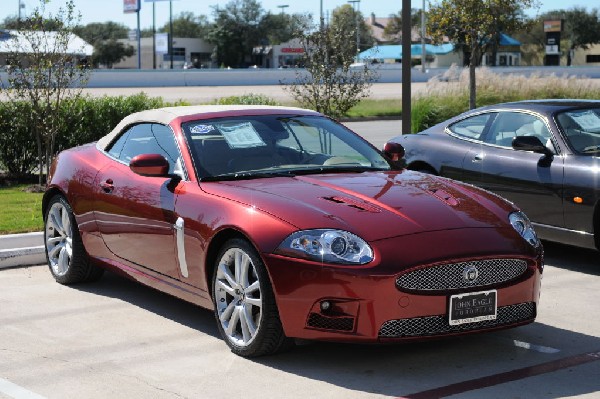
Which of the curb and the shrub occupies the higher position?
the shrub

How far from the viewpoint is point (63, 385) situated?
Result: 18.1ft

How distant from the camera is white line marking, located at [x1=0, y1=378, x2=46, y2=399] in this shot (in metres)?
5.33

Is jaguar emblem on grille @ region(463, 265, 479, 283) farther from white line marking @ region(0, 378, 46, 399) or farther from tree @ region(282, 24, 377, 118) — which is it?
tree @ region(282, 24, 377, 118)

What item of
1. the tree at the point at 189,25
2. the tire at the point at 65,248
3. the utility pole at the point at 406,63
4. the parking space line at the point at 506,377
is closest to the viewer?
the parking space line at the point at 506,377

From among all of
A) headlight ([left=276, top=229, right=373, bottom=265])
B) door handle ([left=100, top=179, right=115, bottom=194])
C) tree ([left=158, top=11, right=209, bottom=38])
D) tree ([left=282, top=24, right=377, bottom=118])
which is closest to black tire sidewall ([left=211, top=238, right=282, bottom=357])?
headlight ([left=276, top=229, right=373, bottom=265])

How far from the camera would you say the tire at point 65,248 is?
797 cm

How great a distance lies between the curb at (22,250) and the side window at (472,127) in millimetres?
4056

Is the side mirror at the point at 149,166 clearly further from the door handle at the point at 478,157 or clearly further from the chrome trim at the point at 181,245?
the door handle at the point at 478,157

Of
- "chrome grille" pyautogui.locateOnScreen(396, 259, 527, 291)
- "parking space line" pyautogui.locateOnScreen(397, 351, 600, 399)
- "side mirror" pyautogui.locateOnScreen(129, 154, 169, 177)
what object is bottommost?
"parking space line" pyautogui.locateOnScreen(397, 351, 600, 399)

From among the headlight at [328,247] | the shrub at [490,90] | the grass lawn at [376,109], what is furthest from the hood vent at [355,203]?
the grass lawn at [376,109]

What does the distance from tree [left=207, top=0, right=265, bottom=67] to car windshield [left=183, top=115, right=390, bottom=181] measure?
105m

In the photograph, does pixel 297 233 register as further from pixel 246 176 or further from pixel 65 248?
pixel 65 248

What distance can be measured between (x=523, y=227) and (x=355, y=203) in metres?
1.06

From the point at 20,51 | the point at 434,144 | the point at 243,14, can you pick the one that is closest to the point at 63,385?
the point at 434,144
